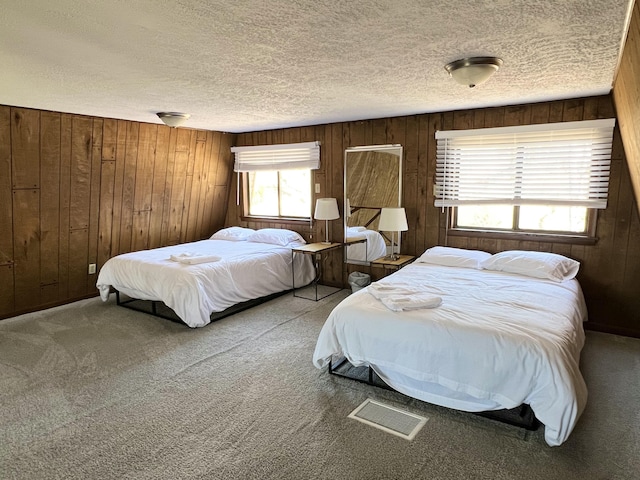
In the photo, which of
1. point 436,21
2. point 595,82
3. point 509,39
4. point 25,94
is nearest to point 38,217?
point 25,94

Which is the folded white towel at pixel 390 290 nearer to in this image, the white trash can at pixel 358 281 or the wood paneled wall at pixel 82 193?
the white trash can at pixel 358 281

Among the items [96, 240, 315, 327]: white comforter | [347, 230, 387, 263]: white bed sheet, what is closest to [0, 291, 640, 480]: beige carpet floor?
[96, 240, 315, 327]: white comforter

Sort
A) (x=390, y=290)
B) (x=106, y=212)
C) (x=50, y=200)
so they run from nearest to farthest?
(x=390, y=290) < (x=50, y=200) < (x=106, y=212)

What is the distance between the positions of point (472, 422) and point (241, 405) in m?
1.41

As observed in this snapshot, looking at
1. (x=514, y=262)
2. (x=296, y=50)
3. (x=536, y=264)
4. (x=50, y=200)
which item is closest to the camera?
(x=296, y=50)

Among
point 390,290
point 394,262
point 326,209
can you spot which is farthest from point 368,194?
point 390,290

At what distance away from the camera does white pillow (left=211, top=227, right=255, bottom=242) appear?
17.8 feet

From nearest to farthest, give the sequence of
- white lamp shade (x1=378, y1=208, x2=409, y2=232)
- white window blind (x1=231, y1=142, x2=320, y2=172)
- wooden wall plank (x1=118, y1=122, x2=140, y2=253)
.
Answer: white lamp shade (x1=378, y1=208, x2=409, y2=232) < wooden wall plank (x1=118, y1=122, x2=140, y2=253) < white window blind (x1=231, y1=142, x2=320, y2=172)

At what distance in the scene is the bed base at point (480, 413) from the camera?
2.26 m

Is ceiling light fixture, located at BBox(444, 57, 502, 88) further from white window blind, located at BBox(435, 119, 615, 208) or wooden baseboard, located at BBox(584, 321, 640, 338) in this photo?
wooden baseboard, located at BBox(584, 321, 640, 338)

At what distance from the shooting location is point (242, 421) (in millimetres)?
2305

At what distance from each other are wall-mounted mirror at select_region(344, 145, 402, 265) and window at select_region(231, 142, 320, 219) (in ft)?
1.86

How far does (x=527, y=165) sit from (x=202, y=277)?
336cm

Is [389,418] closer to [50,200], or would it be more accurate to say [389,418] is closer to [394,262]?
[394,262]
